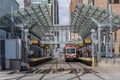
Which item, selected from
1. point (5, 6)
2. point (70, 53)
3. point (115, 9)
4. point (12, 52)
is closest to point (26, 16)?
point (70, 53)

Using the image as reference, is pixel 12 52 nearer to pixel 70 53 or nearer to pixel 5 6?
pixel 70 53

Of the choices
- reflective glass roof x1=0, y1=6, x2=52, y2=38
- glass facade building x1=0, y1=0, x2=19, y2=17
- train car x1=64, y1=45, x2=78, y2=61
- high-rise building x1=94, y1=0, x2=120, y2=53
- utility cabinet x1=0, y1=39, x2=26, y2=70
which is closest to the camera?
utility cabinet x1=0, y1=39, x2=26, y2=70

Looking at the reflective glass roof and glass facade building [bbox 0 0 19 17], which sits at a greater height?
glass facade building [bbox 0 0 19 17]

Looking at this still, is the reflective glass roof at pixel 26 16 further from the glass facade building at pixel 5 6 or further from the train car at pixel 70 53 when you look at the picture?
the glass facade building at pixel 5 6

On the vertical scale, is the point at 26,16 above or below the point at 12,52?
above

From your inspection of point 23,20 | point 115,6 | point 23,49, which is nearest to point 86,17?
point 23,20

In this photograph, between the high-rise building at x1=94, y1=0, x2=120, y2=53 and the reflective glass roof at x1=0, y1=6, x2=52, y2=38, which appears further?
the high-rise building at x1=94, y1=0, x2=120, y2=53

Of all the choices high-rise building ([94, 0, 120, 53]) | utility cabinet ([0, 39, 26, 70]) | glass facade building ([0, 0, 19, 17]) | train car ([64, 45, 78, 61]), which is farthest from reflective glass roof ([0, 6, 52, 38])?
utility cabinet ([0, 39, 26, 70])

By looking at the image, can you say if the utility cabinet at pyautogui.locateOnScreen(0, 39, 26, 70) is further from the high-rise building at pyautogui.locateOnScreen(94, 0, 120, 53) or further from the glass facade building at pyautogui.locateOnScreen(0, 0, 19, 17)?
the high-rise building at pyautogui.locateOnScreen(94, 0, 120, 53)

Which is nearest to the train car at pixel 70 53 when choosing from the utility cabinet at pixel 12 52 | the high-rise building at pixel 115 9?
the high-rise building at pixel 115 9

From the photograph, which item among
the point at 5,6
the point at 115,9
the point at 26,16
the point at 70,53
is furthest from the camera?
the point at 115,9

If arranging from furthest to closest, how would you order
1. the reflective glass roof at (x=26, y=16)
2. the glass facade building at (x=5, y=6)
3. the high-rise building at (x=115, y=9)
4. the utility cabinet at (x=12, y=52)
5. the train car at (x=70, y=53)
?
1. the high-rise building at (x=115, y=9)
2. the glass facade building at (x=5, y=6)
3. the train car at (x=70, y=53)
4. the reflective glass roof at (x=26, y=16)
5. the utility cabinet at (x=12, y=52)

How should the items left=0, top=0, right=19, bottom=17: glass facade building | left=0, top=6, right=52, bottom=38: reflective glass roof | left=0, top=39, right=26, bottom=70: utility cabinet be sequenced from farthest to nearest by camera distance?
1. left=0, top=0, right=19, bottom=17: glass facade building
2. left=0, top=6, right=52, bottom=38: reflective glass roof
3. left=0, top=39, right=26, bottom=70: utility cabinet

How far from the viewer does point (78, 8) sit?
69.5 m
